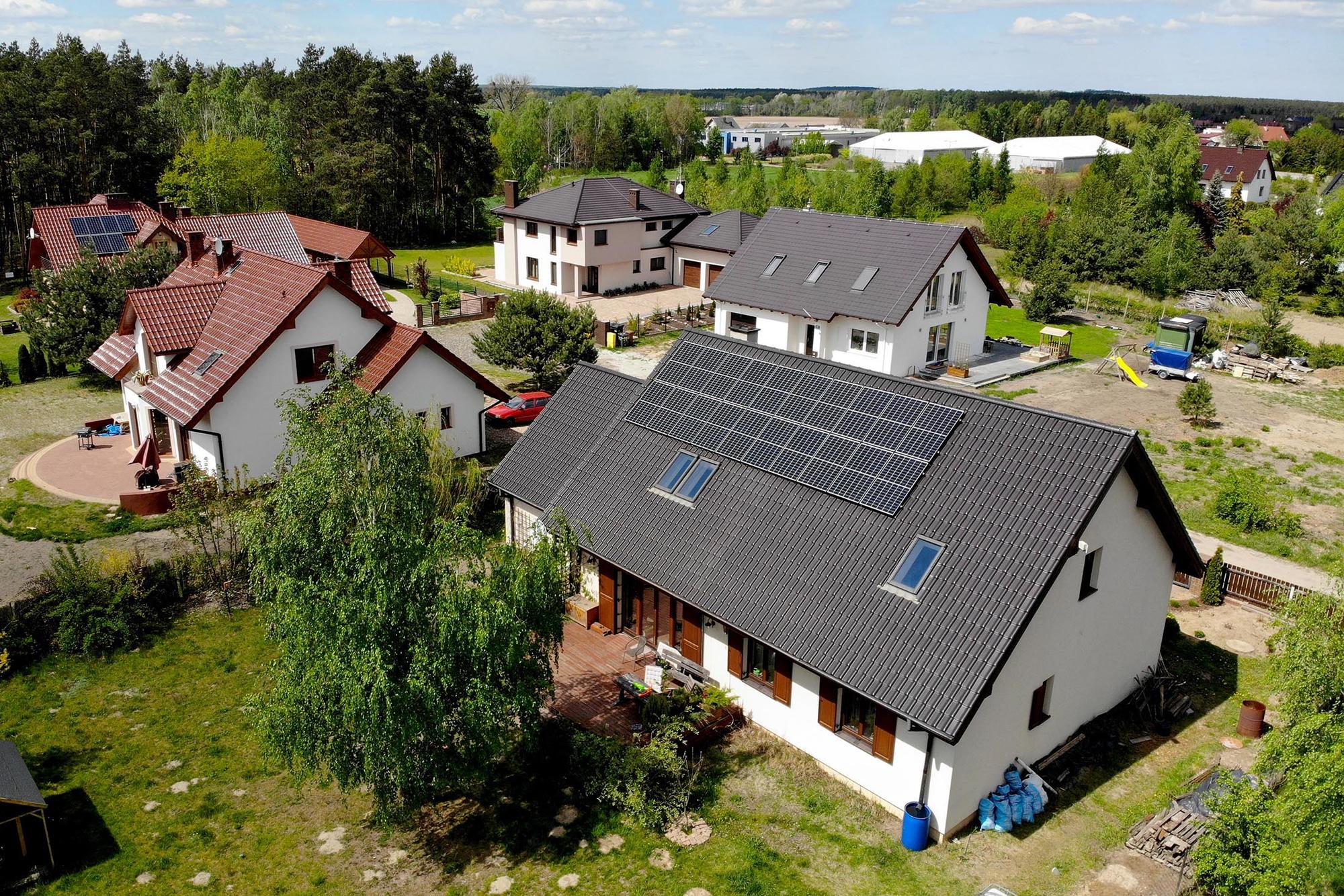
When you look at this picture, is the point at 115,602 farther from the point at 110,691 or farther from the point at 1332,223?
the point at 1332,223

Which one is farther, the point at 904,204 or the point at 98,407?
the point at 904,204

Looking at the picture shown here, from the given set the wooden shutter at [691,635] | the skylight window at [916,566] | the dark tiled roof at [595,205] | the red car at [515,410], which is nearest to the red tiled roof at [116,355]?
the red car at [515,410]

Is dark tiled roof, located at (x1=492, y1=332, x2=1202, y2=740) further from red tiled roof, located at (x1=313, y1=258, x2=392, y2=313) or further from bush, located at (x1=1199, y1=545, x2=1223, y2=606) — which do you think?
red tiled roof, located at (x1=313, y1=258, x2=392, y2=313)

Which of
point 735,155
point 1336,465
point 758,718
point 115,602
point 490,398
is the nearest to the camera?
point 758,718

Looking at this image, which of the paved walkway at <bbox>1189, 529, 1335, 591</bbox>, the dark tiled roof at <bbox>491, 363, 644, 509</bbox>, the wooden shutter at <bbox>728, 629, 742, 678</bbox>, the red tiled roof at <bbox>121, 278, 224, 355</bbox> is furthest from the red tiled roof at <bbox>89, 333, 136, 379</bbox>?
the paved walkway at <bbox>1189, 529, 1335, 591</bbox>

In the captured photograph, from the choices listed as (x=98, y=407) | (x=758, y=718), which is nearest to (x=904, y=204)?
(x=98, y=407)

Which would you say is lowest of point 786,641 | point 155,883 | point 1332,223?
point 155,883

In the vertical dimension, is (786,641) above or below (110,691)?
above

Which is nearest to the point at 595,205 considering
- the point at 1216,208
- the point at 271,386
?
the point at 271,386
